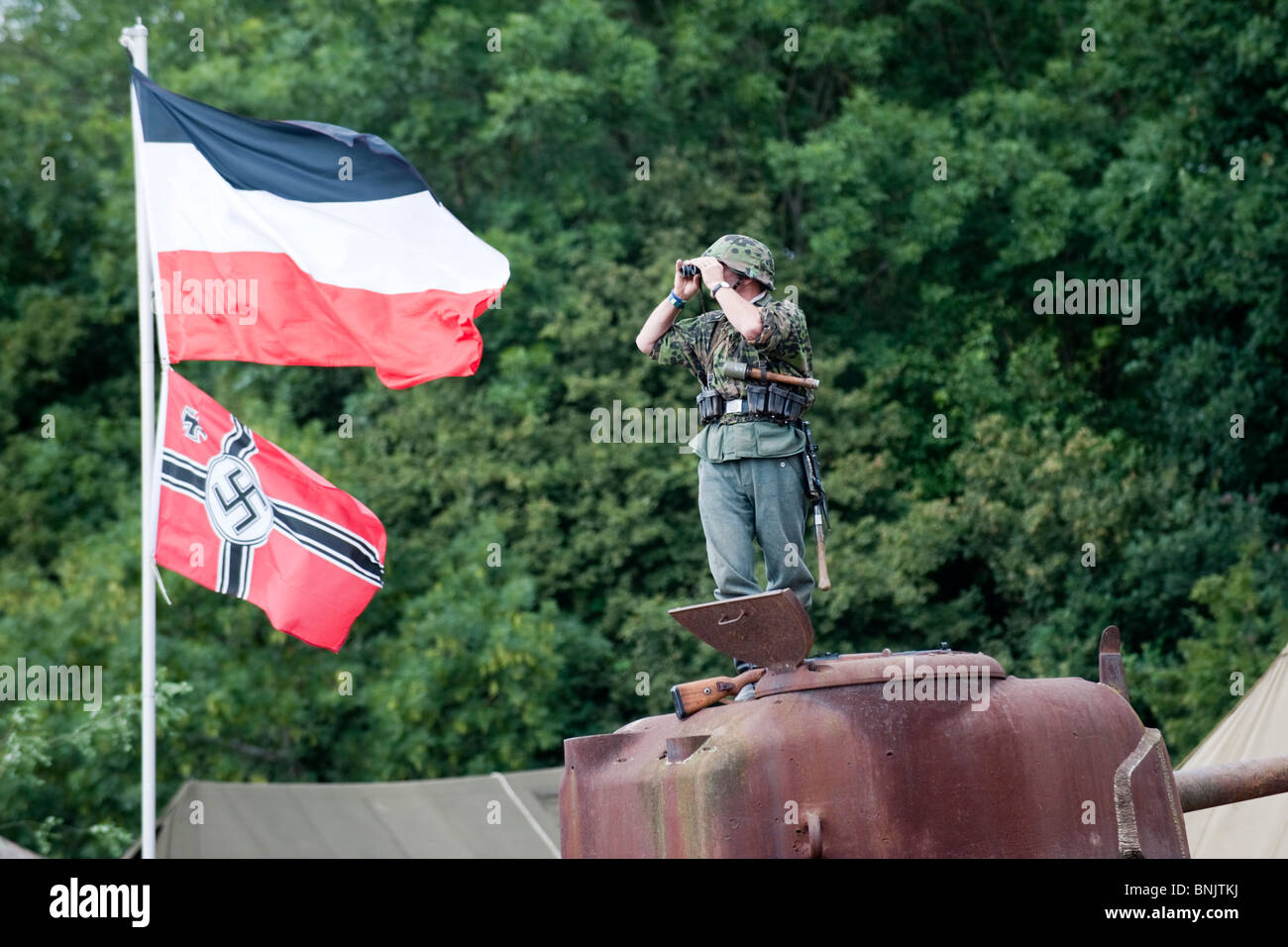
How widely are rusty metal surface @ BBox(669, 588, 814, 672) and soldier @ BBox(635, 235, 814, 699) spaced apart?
0.66 m

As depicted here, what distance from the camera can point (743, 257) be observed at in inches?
222

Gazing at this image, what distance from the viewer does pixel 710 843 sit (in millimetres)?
4551

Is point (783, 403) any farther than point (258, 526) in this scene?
No

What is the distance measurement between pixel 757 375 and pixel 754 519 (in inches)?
18.3

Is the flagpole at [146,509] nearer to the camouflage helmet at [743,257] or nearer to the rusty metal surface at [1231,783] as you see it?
the camouflage helmet at [743,257]

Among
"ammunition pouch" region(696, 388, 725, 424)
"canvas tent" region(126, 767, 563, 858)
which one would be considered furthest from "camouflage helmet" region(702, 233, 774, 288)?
"canvas tent" region(126, 767, 563, 858)

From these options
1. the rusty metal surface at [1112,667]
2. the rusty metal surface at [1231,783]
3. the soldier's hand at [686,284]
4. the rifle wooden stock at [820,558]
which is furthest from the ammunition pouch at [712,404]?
the rusty metal surface at [1231,783]

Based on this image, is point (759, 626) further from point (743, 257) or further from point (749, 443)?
point (743, 257)

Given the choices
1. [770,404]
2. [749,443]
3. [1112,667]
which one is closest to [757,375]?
[770,404]

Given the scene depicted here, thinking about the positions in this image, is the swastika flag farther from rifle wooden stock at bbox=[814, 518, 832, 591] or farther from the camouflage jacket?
rifle wooden stock at bbox=[814, 518, 832, 591]

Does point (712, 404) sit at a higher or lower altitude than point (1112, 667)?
higher

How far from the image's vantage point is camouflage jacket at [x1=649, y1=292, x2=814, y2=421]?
5.54 m
